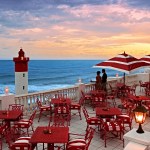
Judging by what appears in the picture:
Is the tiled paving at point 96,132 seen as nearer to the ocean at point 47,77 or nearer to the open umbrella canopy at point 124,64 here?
the open umbrella canopy at point 124,64

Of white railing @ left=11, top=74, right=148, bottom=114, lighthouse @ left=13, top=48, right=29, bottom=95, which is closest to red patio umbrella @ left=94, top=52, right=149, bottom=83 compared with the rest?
white railing @ left=11, top=74, right=148, bottom=114

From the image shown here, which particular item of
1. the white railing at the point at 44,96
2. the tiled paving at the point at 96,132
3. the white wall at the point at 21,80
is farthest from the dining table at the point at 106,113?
the white wall at the point at 21,80

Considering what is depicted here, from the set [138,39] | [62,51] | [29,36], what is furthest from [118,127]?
[62,51]

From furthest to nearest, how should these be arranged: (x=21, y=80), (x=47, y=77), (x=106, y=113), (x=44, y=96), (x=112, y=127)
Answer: (x=47, y=77) → (x=21, y=80) → (x=44, y=96) → (x=106, y=113) → (x=112, y=127)

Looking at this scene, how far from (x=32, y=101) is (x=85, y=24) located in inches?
452

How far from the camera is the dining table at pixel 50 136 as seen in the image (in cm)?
509

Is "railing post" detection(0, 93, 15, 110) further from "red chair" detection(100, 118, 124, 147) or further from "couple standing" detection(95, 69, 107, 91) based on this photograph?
"couple standing" detection(95, 69, 107, 91)

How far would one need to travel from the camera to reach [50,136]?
17.5 feet

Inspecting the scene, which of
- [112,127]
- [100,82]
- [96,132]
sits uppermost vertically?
[100,82]

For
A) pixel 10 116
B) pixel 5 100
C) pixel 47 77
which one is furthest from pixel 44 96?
pixel 47 77

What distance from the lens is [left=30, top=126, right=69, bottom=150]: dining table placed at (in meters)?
5.09

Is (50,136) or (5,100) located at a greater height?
(5,100)

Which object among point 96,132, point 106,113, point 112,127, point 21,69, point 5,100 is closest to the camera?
point 112,127

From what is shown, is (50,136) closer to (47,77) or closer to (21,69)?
(21,69)
